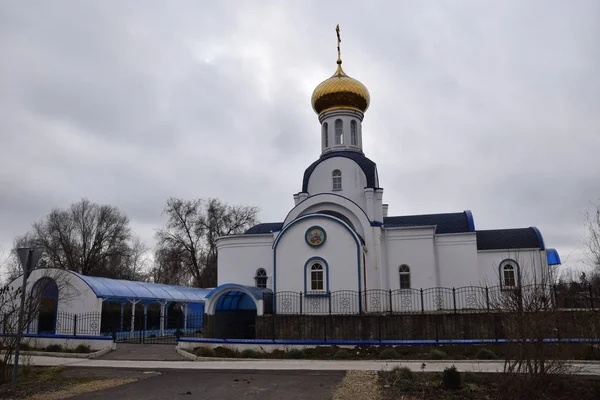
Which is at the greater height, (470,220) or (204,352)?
(470,220)

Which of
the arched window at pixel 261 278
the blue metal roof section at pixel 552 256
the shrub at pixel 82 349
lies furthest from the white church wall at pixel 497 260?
the shrub at pixel 82 349

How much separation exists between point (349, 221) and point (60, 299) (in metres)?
11.6

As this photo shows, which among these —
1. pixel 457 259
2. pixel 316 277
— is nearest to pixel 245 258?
pixel 316 277

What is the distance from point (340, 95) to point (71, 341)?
15242 millimetres

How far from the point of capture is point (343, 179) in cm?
2183

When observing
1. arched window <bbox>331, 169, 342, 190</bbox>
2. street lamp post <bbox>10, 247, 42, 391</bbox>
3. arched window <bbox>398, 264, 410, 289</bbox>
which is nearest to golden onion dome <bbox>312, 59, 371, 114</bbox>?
arched window <bbox>331, 169, 342, 190</bbox>

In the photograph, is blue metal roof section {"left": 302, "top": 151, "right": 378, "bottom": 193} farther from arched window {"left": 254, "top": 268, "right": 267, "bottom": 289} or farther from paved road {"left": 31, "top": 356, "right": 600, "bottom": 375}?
paved road {"left": 31, "top": 356, "right": 600, "bottom": 375}

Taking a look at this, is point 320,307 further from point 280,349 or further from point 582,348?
point 582,348

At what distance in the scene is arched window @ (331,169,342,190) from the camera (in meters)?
21.9

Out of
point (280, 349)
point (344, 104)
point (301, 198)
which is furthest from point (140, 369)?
point (344, 104)

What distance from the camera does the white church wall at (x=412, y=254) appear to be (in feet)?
65.5

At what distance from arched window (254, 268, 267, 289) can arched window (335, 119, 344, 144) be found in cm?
710

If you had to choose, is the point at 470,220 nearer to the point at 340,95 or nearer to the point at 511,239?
the point at 511,239

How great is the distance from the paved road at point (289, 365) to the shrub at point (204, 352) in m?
0.80
